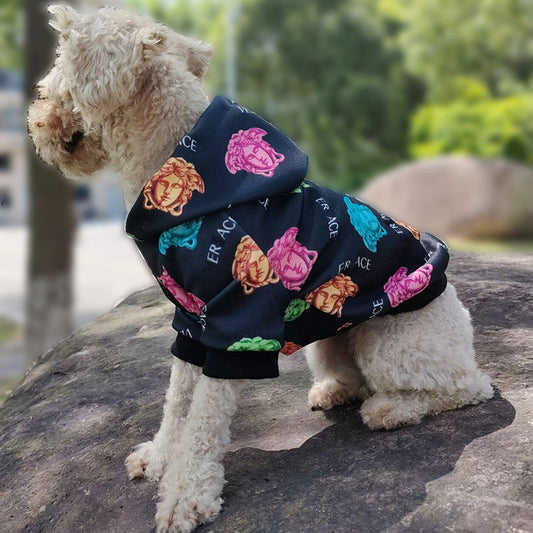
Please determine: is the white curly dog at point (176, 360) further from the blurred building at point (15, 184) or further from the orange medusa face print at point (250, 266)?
the blurred building at point (15, 184)

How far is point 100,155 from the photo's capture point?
121 inches

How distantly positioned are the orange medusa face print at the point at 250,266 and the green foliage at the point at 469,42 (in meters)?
17.9

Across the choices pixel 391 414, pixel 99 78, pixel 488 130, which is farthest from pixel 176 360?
pixel 488 130

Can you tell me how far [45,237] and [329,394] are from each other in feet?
18.6

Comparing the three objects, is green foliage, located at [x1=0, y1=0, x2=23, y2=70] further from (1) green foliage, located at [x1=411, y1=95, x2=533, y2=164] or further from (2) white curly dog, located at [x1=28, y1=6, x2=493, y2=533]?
(1) green foliage, located at [x1=411, y1=95, x2=533, y2=164]

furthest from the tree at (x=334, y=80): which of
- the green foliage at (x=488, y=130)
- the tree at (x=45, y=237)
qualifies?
the tree at (x=45, y=237)

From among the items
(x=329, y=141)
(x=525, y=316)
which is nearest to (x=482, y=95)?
(x=329, y=141)

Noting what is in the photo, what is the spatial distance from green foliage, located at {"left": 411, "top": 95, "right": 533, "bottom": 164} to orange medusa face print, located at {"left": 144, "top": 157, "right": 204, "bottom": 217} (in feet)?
55.9

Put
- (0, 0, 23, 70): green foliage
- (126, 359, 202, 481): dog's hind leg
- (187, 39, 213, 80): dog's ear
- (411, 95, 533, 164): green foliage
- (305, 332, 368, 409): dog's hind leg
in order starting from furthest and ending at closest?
1. (411, 95, 533, 164): green foliage
2. (0, 0, 23, 70): green foliage
3. (305, 332, 368, 409): dog's hind leg
4. (126, 359, 202, 481): dog's hind leg
5. (187, 39, 213, 80): dog's ear

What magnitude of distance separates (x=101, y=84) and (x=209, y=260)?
776 mm

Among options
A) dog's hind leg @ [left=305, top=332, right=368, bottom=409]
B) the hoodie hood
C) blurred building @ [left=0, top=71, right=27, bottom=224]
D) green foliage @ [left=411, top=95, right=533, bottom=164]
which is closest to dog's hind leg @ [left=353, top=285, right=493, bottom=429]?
dog's hind leg @ [left=305, top=332, right=368, bottom=409]

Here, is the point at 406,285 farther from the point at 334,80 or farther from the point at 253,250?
the point at 334,80

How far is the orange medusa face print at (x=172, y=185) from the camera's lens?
2812mm

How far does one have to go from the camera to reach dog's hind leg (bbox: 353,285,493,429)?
10.4 feet
